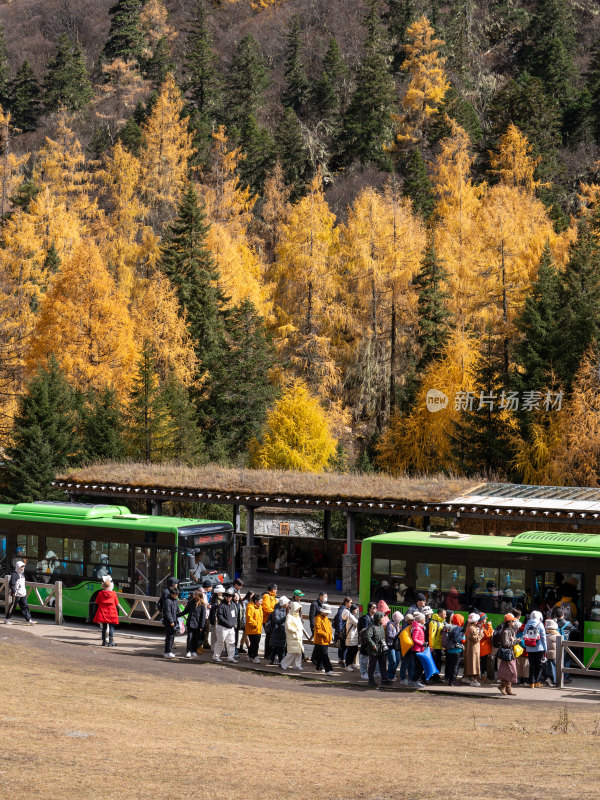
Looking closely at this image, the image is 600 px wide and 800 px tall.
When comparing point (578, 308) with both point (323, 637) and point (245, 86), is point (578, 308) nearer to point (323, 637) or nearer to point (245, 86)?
point (323, 637)

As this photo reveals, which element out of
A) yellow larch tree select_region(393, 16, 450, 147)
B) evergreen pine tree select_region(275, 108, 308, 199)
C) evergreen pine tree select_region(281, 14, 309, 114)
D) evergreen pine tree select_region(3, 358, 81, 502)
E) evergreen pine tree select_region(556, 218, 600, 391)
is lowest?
evergreen pine tree select_region(3, 358, 81, 502)

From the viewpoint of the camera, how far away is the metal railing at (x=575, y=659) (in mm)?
20281

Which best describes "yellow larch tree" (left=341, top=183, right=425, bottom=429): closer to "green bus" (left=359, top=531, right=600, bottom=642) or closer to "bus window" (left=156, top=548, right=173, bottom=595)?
"bus window" (left=156, top=548, right=173, bottom=595)

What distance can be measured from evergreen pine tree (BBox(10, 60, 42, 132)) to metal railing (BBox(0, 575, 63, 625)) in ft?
318

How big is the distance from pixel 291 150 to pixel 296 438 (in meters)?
48.4

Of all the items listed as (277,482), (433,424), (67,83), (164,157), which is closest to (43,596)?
(277,482)

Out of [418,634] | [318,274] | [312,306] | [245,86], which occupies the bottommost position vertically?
[418,634]

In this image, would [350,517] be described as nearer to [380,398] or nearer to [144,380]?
[144,380]

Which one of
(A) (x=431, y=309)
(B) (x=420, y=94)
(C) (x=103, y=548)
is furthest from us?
(B) (x=420, y=94)

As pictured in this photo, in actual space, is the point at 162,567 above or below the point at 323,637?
above

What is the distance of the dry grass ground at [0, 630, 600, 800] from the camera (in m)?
11.5

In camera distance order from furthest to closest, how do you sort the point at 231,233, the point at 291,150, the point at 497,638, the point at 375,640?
1. the point at 291,150
2. the point at 231,233
3. the point at 375,640
4. the point at 497,638

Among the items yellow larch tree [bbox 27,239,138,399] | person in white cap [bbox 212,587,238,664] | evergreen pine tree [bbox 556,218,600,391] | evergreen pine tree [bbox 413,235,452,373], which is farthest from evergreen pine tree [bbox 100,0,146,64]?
person in white cap [bbox 212,587,238,664]

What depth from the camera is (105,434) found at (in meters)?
48.5
